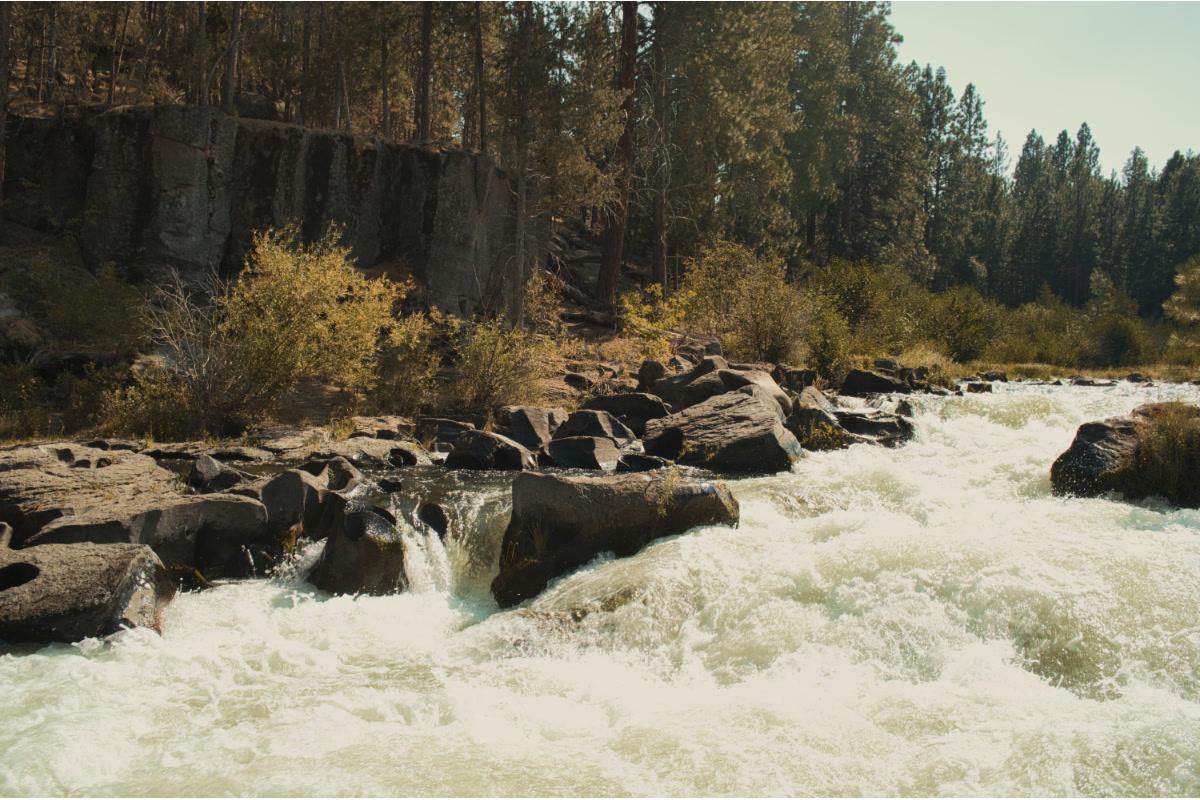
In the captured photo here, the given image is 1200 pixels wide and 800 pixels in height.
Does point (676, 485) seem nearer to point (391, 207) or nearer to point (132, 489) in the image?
point (132, 489)

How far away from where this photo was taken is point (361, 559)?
8.66 metres

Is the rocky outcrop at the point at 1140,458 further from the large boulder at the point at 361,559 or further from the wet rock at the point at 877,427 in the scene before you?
the large boulder at the point at 361,559

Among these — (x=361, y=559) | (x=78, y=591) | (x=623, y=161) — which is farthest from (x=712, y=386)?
(x=78, y=591)

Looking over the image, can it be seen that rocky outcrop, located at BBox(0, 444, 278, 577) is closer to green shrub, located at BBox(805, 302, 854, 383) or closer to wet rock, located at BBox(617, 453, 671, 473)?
wet rock, located at BBox(617, 453, 671, 473)

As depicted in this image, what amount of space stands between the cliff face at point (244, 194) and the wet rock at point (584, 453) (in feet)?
26.5

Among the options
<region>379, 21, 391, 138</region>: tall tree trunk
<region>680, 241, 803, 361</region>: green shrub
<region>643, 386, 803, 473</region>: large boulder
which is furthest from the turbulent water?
<region>379, 21, 391, 138</region>: tall tree trunk

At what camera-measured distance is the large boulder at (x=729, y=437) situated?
13.0 meters

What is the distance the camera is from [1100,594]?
7.30 metres

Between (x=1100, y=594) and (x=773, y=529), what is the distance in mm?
3063

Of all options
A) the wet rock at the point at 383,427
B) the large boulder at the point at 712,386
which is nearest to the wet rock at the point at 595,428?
the large boulder at the point at 712,386

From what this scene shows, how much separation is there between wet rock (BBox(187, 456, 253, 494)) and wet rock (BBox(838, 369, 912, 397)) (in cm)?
1280

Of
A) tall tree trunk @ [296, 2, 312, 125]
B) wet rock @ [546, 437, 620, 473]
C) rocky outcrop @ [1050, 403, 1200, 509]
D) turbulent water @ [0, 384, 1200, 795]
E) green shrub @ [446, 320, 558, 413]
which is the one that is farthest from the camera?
tall tree trunk @ [296, 2, 312, 125]

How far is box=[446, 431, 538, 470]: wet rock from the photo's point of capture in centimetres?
1309

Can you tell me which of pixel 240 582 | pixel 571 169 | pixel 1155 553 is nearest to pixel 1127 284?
pixel 571 169
